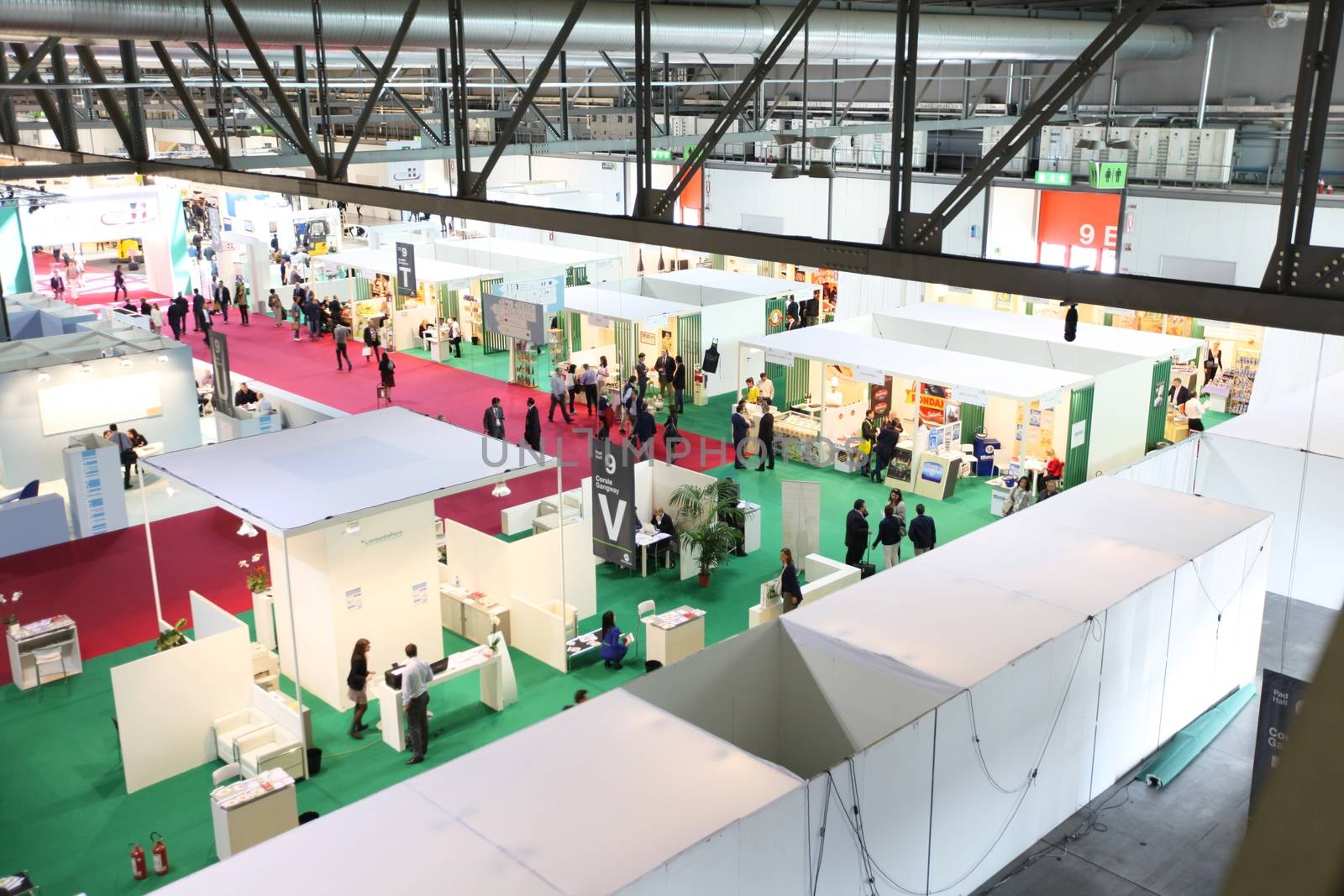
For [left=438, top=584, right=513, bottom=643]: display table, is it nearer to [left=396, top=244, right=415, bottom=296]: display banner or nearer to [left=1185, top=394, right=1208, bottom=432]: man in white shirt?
[left=396, top=244, right=415, bottom=296]: display banner

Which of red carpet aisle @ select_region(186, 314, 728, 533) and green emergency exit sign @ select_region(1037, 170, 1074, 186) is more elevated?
green emergency exit sign @ select_region(1037, 170, 1074, 186)

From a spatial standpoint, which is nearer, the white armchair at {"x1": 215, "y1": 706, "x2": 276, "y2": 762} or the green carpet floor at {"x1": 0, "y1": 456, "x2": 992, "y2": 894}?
the green carpet floor at {"x1": 0, "y1": 456, "x2": 992, "y2": 894}

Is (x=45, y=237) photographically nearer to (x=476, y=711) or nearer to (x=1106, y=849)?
(x=476, y=711)

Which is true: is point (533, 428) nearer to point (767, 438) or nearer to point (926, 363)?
point (767, 438)

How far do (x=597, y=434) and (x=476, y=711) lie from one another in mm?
7860

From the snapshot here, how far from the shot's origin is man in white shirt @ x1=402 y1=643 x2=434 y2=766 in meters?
9.18

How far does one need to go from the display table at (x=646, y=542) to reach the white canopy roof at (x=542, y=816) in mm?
5860

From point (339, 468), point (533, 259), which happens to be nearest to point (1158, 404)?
point (339, 468)

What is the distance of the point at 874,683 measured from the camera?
759 centimetres

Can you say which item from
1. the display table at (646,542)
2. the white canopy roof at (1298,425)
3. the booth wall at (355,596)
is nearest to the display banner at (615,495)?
the display table at (646,542)

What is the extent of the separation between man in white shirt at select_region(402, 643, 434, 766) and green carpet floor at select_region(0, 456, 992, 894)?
0.15 metres

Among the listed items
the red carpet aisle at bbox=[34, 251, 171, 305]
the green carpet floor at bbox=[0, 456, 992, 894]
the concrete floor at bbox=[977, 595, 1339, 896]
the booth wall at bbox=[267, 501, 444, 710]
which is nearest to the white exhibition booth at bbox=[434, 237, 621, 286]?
the red carpet aisle at bbox=[34, 251, 171, 305]

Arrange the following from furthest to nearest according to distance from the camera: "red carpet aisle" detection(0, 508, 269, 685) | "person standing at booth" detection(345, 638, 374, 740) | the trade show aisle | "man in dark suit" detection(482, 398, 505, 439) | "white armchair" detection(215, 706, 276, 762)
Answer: "man in dark suit" detection(482, 398, 505, 439) → "red carpet aisle" detection(0, 508, 269, 685) → "person standing at booth" detection(345, 638, 374, 740) → "white armchair" detection(215, 706, 276, 762) → the trade show aisle

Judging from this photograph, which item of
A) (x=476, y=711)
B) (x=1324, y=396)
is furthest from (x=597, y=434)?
(x=1324, y=396)
